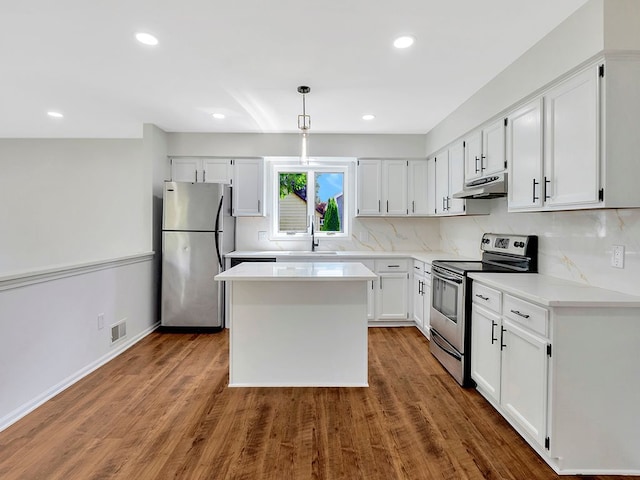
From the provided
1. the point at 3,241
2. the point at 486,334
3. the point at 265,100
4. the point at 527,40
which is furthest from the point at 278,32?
the point at 3,241

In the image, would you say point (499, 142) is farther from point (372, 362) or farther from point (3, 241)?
point (3, 241)

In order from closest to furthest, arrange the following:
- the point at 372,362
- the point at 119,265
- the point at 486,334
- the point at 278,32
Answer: the point at 278,32 → the point at 486,334 → the point at 372,362 → the point at 119,265

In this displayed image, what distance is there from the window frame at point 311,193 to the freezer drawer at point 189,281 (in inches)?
43.0

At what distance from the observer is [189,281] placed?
4.04 m

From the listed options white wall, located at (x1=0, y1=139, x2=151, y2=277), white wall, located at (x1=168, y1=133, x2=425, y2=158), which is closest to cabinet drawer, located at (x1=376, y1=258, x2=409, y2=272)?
white wall, located at (x1=168, y1=133, x2=425, y2=158)

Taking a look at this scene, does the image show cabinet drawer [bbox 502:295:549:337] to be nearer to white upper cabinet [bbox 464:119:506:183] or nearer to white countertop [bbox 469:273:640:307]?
white countertop [bbox 469:273:640:307]

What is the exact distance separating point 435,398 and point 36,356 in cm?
286

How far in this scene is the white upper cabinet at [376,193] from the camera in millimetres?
4562

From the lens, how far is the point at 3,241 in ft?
15.3

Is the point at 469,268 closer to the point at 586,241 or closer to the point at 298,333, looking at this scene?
the point at 586,241

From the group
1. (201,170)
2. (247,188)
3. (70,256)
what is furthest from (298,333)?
(70,256)

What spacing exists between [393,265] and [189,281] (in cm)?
247

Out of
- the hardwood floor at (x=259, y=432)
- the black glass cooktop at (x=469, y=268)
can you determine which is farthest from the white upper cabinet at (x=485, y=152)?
the hardwood floor at (x=259, y=432)

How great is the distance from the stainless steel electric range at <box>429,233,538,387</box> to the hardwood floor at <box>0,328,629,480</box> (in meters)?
0.22
